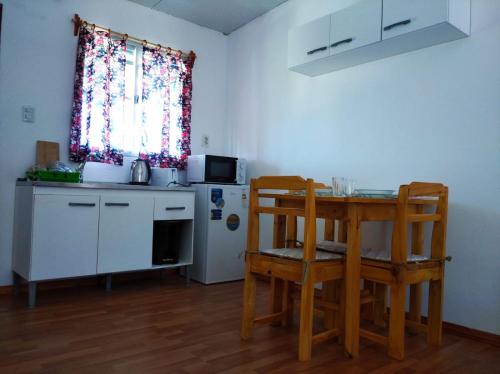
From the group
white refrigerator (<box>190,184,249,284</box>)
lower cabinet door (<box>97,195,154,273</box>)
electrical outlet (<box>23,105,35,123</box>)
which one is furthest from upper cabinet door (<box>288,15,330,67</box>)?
electrical outlet (<box>23,105,35,123</box>)

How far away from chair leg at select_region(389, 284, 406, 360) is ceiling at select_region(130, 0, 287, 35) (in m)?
2.78

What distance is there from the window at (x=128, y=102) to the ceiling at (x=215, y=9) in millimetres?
378

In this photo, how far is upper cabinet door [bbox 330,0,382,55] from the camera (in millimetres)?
2502

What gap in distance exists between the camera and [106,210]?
9.38 feet

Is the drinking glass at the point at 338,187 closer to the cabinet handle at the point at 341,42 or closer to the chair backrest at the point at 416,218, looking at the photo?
the chair backrest at the point at 416,218

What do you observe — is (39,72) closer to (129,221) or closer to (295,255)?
(129,221)

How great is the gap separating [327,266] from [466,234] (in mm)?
962

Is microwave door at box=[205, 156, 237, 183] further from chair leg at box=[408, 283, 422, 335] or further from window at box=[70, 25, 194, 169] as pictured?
chair leg at box=[408, 283, 422, 335]

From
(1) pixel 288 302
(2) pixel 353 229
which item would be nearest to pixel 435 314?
(2) pixel 353 229

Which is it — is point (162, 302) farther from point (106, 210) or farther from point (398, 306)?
point (398, 306)

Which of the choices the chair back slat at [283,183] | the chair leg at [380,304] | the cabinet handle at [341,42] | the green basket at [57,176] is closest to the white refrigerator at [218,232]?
the green basket at [57,176]

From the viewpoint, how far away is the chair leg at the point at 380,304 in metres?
2.40

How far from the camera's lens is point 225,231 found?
3518mm

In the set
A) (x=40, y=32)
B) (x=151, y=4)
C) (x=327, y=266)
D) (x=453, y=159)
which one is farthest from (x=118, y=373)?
(x=151, y=4)
